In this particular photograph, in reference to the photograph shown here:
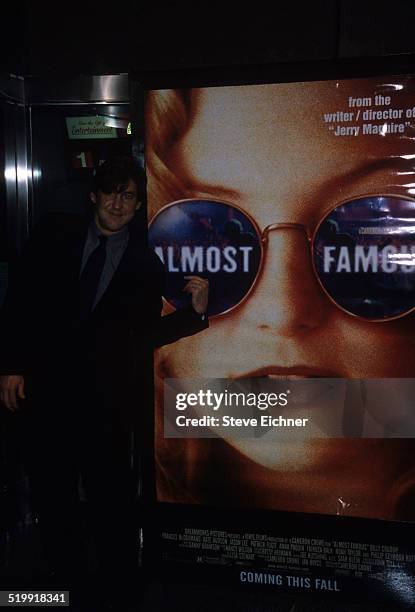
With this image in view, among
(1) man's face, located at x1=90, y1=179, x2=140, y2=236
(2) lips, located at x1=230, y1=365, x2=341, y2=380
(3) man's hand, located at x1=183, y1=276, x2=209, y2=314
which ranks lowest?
(2) lips, located at x1=230, y1=365, x2=341, y2=380

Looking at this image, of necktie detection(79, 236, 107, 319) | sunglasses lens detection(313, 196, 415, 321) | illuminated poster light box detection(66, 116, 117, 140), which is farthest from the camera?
illuminated poster light box detection(66, 116, 117, 140)

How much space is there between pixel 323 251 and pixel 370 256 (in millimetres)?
176

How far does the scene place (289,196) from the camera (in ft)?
8.27

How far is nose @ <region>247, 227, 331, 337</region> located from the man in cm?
26

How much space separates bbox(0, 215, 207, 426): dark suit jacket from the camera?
2.49 meters

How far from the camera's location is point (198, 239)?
2594mm

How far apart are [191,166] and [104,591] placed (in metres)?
1.73

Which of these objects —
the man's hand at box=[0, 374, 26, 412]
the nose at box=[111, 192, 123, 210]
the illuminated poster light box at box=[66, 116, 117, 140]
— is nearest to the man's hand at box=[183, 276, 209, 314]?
the nose at box=[111, 192, 123, 210]

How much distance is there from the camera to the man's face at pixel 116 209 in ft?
8.48

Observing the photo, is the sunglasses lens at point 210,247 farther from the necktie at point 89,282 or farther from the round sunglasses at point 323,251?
the necktie at point 89,282

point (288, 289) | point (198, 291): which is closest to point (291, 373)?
point (288, 289)

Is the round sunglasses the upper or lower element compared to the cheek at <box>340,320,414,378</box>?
upper

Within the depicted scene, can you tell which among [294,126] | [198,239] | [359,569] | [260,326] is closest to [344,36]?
[294,126]

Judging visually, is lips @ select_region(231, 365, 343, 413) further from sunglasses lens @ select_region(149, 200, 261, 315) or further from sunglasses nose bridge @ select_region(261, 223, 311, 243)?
sunglasses nose bridge @ select_region(261, 223, 311, 243)
